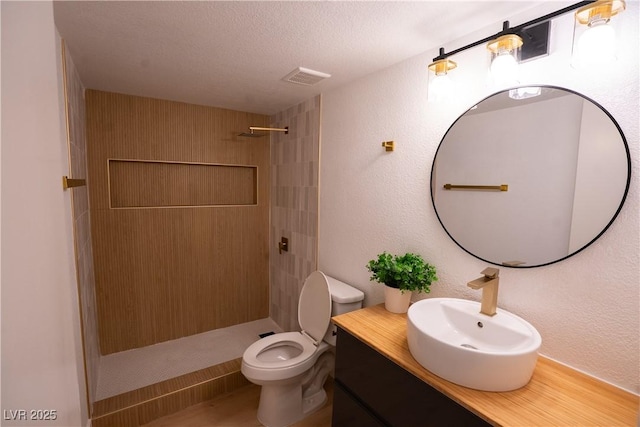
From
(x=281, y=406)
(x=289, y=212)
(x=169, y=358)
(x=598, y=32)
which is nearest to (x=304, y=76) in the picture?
(x=289, y=212)

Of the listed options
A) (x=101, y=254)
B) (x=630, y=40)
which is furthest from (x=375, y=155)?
(x=101, y=254)

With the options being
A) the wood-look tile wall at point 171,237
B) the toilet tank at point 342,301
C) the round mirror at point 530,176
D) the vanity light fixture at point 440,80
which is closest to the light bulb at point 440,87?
the vanity light fixture at point 440,80

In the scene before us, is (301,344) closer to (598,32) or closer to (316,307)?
(316,307)

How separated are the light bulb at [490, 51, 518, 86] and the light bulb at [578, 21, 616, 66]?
0.19 meters

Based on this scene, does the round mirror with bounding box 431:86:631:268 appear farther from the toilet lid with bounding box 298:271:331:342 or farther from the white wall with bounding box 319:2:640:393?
the toilet lid with bounding box 298:271:331:342

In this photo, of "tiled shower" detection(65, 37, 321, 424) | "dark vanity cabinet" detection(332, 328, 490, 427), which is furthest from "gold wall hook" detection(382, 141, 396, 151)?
"dark vanity cabinet" detection(332, 328, 490, 427)

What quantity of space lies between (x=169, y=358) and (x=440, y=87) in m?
2.83

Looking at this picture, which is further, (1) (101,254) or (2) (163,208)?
(2) (163,208)

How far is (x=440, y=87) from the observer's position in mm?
1348

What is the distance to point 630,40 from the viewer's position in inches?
37.0

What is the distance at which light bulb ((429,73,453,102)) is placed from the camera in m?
1.34

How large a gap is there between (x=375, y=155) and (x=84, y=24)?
1.56 m

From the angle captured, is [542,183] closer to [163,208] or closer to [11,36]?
[11,36]

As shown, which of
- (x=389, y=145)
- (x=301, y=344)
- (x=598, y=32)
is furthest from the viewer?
(x=301, y=344)
